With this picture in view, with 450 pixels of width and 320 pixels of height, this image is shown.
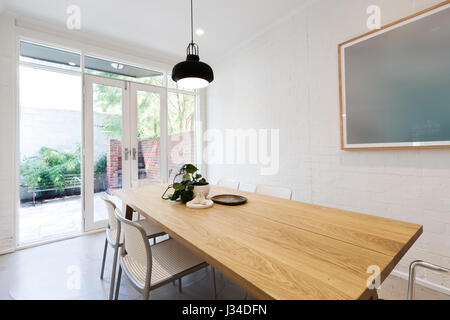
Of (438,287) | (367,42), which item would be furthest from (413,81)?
(438,287)

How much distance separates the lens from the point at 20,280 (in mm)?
1898

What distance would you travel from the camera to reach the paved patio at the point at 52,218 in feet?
8.89

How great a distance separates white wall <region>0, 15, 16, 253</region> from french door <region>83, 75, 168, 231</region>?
2.44ft

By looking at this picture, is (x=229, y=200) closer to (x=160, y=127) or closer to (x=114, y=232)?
(x=114, y=232)

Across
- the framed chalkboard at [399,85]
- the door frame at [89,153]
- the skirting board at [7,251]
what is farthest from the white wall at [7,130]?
the framed chalkboard at [399,85]

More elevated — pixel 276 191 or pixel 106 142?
pixel 106 142

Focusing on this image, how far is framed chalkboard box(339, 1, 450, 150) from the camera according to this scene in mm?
1609

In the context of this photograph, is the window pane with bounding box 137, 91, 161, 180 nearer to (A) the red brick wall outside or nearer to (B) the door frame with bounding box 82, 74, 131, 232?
(A) the red brick wall outside

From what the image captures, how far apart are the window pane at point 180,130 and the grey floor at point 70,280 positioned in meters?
1.95

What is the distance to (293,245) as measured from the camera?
87 cm

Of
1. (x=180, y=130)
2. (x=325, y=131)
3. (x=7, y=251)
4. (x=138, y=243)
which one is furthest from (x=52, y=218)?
(x=325, y=131)

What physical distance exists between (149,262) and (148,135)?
291 centimetres

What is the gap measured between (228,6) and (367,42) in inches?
62.6
